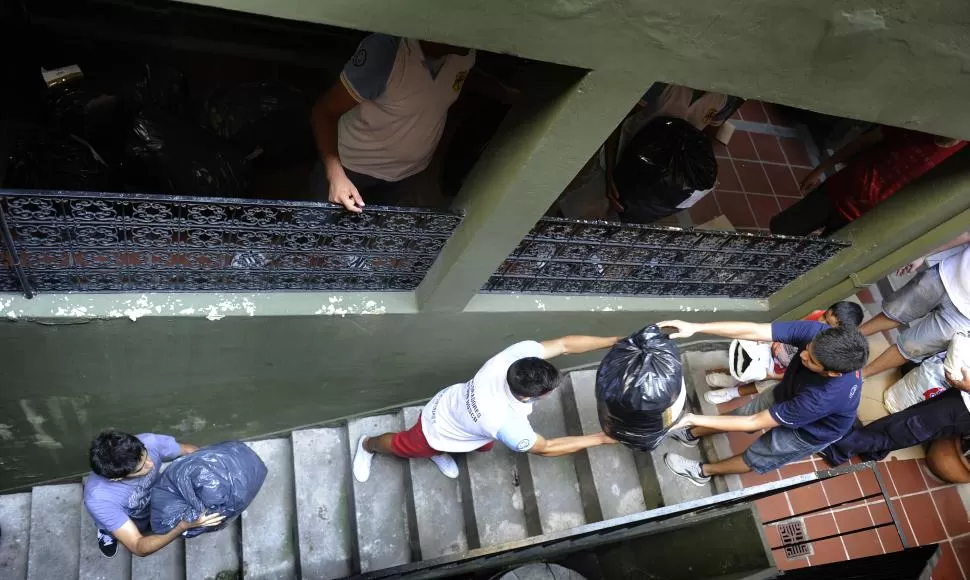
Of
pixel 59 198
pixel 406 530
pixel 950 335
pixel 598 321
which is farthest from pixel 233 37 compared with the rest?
pixel 950 335

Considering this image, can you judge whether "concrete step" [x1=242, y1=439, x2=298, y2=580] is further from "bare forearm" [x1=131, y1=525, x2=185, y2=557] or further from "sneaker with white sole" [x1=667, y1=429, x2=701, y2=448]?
"sneaker with white sole" [x1=667, y1=429, x2=701, y2=448]

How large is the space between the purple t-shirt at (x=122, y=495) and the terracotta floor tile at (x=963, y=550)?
5.90m

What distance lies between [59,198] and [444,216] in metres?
1.71

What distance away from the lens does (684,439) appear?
5.14 m

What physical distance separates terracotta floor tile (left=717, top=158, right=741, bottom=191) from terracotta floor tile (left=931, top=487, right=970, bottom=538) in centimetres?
319

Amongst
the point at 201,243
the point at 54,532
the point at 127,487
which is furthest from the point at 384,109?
the point at 54,532

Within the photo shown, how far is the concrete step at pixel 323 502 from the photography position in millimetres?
4809

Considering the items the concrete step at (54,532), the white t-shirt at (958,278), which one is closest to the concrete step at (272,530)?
the concrete step at (54,532)

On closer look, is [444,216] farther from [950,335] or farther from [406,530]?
[950,335]

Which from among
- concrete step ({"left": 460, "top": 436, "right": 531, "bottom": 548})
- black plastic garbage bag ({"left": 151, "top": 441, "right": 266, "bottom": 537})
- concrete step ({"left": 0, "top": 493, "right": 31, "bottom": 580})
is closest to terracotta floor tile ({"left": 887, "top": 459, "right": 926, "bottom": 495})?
concrete step ({"left": 460, "top": 436, "right": 531, "bottom": 548})

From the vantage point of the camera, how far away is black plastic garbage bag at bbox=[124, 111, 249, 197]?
3738 mm

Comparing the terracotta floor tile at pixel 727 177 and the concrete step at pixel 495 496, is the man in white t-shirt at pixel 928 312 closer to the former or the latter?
the terracotta floor tile at pixel 727 177

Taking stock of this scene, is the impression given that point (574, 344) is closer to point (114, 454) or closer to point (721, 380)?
point (721, 380)

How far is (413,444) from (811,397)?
2407 mm
